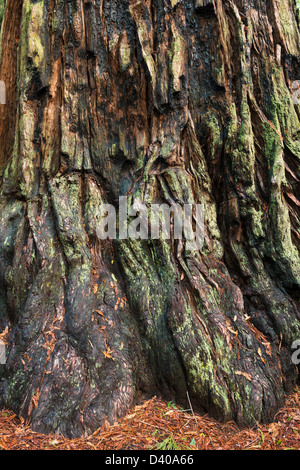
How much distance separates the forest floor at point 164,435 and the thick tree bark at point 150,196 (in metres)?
0.10

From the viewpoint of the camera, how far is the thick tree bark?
2834 mm

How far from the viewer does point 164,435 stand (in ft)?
8.27

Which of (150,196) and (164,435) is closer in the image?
(164,435)

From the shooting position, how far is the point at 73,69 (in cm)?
347

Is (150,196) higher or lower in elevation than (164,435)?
higher

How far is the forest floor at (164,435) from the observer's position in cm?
241

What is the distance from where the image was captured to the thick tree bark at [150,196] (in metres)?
2.83

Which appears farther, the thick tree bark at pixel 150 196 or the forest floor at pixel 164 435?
the thick tree bark at pixel 150 196

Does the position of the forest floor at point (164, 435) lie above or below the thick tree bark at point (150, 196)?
below

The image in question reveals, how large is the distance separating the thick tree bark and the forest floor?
0.10 meters

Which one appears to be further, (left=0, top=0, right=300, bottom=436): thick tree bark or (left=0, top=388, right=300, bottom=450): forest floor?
(left=0, top=0, right=300, bottom=436): thick tree bark

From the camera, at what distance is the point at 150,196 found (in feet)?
10.8

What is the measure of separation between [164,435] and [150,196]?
2019 millimetres

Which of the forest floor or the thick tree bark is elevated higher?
the thick tree bark
